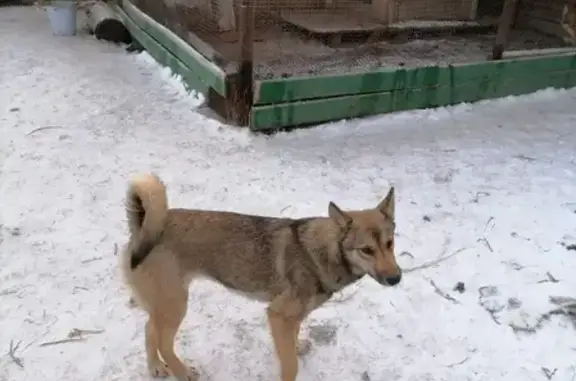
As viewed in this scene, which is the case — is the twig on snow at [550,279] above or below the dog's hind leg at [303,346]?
above

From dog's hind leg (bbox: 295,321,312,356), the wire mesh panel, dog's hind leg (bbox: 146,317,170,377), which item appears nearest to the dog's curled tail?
dog's hind leg (bbox: 146,317,170,377)

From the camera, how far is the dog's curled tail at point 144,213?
2461 millimetres

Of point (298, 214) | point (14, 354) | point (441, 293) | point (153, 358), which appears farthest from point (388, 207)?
point (14, 354)

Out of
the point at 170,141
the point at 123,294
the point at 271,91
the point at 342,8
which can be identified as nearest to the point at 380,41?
the point at 342,8

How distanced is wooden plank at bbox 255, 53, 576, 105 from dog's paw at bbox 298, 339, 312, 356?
2.69 m

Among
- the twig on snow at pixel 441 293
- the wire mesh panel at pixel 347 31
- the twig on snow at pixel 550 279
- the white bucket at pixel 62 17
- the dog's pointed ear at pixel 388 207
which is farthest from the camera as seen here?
the white bucket at pixel 62 17

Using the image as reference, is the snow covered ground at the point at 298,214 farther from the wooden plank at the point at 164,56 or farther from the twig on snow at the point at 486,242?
the wooden plank at the point at 164,56

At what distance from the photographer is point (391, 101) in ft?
19.5

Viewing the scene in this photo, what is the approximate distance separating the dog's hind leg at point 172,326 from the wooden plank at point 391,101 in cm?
289

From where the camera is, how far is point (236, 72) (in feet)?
17.2

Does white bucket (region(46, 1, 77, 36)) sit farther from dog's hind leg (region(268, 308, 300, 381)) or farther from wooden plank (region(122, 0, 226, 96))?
dog's hind leg (region(268, 308, 300, 381))

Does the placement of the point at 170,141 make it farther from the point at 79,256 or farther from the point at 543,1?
the point at 543,1

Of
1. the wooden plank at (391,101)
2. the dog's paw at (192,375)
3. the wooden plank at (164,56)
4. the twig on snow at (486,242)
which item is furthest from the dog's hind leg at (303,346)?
the wooden plank at (164,56)

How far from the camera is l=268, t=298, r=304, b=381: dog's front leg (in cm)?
261
